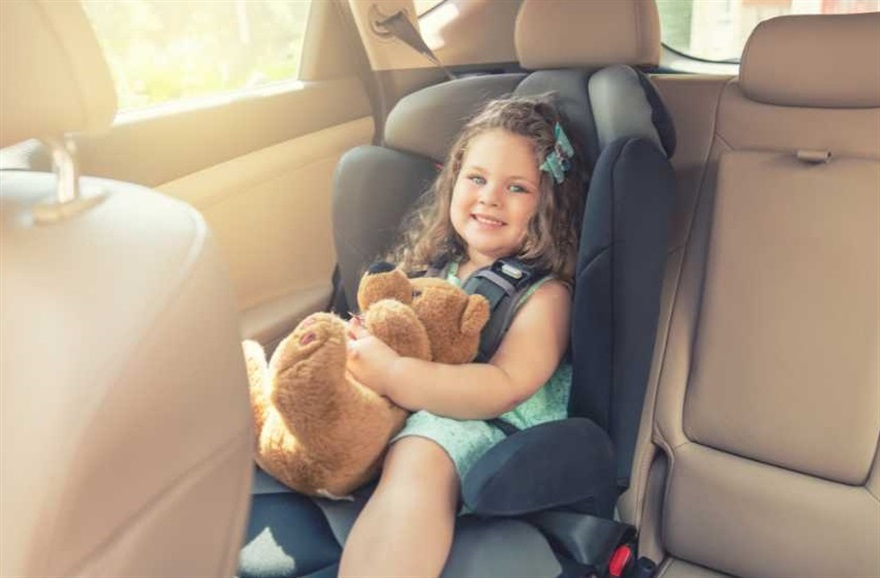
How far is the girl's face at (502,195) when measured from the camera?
183 cm

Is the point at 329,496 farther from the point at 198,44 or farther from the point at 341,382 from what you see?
the point at 198,44

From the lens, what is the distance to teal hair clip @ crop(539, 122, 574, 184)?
5.84 feet

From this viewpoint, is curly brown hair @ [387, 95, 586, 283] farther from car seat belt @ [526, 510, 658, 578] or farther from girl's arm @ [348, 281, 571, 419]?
car seat belt @ [526, 510, 658, 578]

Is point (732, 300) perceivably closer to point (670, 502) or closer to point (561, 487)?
point (670, 502)

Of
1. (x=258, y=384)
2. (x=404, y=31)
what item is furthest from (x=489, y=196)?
(x=404, y=31)

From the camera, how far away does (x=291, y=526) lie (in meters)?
1.50

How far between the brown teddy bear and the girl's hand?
2 centimetres

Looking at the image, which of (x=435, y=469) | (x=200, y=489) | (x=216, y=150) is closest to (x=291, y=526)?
(x=435, y=469)

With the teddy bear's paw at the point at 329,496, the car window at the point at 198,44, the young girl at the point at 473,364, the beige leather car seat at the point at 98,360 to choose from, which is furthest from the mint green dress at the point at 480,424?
the car window at the point at 198,44

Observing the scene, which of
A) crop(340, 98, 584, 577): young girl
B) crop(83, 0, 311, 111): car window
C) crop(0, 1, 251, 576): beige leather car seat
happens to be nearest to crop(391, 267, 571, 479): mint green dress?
crop(340, 98, 584, 577): young girl

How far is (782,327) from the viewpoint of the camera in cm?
178

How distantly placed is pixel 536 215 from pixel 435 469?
1.87 ft

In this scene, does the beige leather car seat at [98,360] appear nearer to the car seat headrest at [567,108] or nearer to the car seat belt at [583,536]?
the car seat belt at [583,536]

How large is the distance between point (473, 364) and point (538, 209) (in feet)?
1.20
